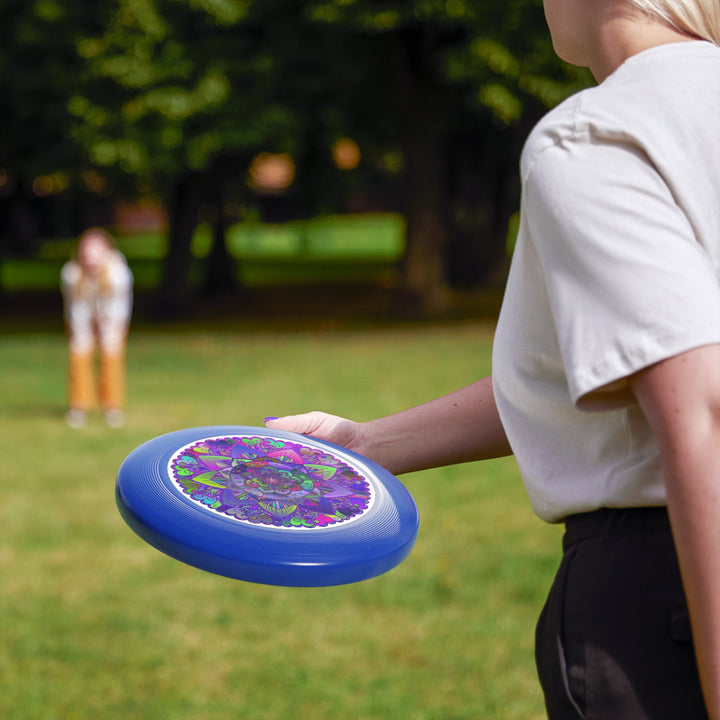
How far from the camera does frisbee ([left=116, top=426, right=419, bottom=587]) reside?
1.42 meters

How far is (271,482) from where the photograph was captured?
1.65 metres

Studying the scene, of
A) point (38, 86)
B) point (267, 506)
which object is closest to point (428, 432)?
point (267, 506)

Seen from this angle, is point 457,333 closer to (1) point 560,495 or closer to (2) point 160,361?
(2) point 160,361

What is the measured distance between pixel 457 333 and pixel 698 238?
16.8 m

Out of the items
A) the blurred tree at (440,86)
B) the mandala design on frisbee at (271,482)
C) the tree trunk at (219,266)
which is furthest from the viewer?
the tree trunk at (219,266)

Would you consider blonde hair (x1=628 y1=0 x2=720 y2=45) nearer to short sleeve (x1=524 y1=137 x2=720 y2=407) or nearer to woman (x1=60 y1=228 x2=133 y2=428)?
short sleeve (x1=524 y1=137 x2=720 y2=407)

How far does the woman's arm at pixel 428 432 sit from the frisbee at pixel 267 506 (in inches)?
3.6

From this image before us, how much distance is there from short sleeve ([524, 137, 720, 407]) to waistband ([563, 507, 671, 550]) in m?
0.20

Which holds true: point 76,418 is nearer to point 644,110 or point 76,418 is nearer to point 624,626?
point 624,626

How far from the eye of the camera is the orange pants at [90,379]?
10.3 meters

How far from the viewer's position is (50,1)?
17.6 metres

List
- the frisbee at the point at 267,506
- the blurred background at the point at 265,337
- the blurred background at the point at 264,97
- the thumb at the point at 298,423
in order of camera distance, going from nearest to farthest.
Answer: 1. the frisbee at the point at 267,506
2. the thumb at the point at 298,423
3. the blurred background at the point at 265,337
4. the blurred background at the point at 264,97

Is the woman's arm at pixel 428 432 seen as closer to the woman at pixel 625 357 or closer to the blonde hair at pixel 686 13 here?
the woman at pixel 625 357

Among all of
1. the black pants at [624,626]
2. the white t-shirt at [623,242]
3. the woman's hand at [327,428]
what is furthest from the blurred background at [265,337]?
the white t-shirt at [623,242]
